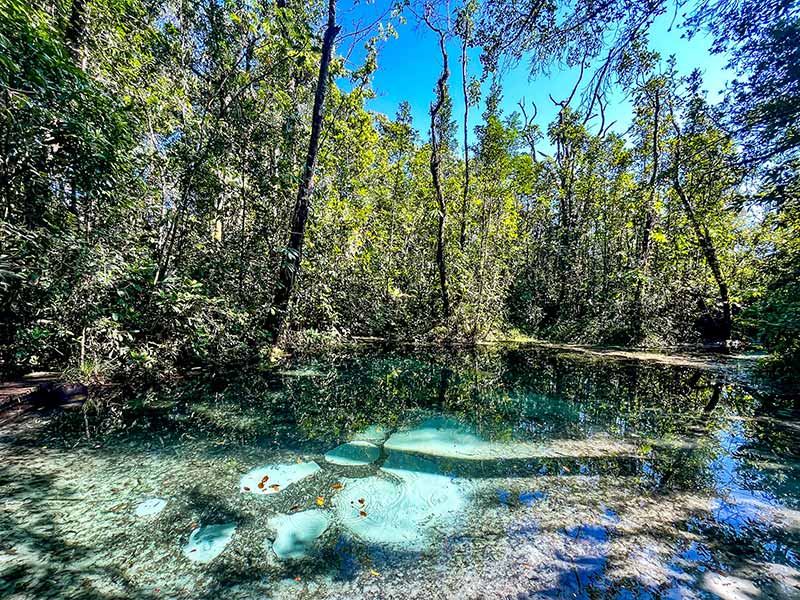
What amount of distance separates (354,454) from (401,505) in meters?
0.93

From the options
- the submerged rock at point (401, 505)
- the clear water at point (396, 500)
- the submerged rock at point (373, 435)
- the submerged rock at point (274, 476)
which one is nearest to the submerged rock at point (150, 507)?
the clear water at point (396, 500)

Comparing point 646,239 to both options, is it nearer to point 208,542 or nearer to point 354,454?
point 354,454

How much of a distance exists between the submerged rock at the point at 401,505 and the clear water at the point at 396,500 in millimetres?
17

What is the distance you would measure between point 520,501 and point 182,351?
19.1 feet

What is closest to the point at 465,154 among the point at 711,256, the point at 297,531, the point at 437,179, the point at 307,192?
the point at 437,179

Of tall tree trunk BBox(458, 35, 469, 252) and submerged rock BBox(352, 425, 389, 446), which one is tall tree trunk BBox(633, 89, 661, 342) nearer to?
tall tree trunk BBox(458, 35, 469, 252)

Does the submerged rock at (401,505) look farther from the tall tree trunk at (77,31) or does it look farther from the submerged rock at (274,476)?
the tall tree trunk at (77,31)

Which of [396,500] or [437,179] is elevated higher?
[437,179]

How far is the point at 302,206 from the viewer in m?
6.81

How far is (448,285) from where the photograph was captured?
10492mm

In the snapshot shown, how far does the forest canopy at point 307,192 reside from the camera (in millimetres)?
3355

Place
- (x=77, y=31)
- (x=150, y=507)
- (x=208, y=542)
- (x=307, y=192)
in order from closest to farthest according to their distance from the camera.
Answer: (x=208, y=542), (x=150, y=507), (x=77, y=31), (x=307, y=192)

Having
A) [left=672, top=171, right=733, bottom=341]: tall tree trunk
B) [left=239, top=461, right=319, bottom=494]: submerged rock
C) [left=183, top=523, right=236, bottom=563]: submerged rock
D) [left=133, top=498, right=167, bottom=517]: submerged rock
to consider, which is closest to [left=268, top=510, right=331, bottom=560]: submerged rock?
[left=183, top=523, right=236, bottom=563]: submerged rock

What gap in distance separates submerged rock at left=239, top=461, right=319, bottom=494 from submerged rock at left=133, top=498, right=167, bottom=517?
550 mm
